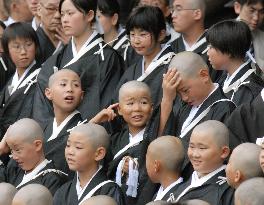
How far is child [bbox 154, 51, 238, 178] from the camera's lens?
32.3 feet

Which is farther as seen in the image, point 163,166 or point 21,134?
point 21,134

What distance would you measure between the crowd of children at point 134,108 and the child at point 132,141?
0.01 meters

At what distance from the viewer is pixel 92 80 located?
456 inches

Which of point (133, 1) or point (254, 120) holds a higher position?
point (133, 1)

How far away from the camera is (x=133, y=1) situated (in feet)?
45.3

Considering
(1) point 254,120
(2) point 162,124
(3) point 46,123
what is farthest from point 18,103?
(1) point 254,120

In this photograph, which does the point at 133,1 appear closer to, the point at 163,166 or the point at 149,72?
the point at 149,72

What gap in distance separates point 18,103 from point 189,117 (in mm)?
2740

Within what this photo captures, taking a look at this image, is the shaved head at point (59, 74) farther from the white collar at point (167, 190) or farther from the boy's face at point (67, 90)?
the white collar at point (167, 190)

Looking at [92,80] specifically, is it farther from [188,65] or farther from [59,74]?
[188,65]

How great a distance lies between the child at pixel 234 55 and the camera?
33.4 feet

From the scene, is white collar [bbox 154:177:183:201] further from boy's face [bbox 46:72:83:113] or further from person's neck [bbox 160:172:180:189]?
boy's face [bbox 46:72:83:113]

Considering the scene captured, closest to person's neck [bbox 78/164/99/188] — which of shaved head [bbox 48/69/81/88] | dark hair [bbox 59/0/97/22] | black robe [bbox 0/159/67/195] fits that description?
black robe [bbox 0/159/67/195]

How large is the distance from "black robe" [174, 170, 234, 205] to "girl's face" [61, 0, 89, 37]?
2.92 metres
